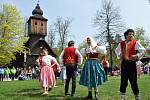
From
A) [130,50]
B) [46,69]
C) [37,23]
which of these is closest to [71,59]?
[46,69]

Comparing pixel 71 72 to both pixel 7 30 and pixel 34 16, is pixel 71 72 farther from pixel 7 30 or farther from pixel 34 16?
pixel 34 16

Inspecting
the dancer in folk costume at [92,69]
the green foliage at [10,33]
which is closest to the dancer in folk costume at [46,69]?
the dancer in folk costume at [92,69]

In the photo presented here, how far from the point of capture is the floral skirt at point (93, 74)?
→ 1013 centimetres

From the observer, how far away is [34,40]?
7012cm

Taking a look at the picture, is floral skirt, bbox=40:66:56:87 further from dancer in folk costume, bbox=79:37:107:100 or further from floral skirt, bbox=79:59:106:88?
floral skirt, bbox=79:59:106:88

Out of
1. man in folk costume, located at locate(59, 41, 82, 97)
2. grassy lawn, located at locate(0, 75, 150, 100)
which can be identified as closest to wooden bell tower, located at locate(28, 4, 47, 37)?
grassy lawn, located at locate(0, 75, 150, 100)

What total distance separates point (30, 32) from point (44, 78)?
59.1 meters

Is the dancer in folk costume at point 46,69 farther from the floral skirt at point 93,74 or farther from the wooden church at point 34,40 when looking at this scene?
the wooden church at point 34,40

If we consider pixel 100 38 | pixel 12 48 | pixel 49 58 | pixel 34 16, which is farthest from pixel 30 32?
pixel 49 58

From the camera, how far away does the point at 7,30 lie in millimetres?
53625

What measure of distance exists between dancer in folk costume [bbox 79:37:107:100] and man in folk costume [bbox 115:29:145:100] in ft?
4.26

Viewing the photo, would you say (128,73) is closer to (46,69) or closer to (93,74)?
(93,74)

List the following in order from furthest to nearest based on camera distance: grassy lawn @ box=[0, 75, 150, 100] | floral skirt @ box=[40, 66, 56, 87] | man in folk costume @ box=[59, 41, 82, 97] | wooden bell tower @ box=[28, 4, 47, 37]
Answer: wooden bell tower @ box=[28, 4, 47, 37] → floral skirt @ box=[40, 66, 56, 87] → man in folk costume @ box=[59, 41, 82, 97] → grassy lawn @ box=[0, 75, 150, 100]

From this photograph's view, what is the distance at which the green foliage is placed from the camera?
52.9 m
